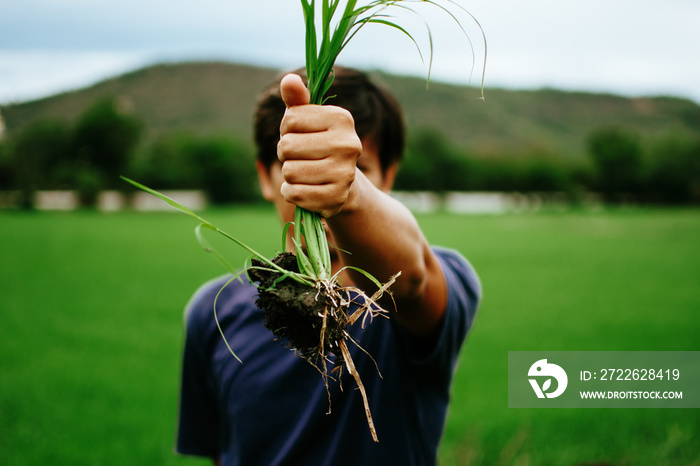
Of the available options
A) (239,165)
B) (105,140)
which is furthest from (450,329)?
(105,140)

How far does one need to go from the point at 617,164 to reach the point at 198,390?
10087cm

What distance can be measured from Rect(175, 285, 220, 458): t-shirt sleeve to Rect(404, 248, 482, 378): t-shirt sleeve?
3.02 feet

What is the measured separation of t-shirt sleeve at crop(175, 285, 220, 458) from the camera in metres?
2.21

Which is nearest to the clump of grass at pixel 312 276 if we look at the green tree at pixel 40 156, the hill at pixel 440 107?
the green tree at pixel 40 156

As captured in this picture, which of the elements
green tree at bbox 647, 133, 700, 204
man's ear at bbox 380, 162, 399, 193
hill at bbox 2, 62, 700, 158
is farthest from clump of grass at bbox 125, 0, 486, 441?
hill at bbox 2, 62, 700, 158

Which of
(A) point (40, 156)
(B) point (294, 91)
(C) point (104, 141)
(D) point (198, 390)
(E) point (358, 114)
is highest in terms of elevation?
(B) point (294, 91)

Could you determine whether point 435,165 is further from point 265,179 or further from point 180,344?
point 265,179

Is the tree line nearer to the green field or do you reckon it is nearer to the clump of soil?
the green field

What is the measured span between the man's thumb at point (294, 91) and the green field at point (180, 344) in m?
4.40

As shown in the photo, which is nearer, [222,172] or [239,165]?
[222,172]

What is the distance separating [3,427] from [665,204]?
298ft

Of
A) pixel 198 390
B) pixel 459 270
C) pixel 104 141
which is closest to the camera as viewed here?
pixel 459 270

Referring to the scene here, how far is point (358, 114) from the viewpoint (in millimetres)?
2092

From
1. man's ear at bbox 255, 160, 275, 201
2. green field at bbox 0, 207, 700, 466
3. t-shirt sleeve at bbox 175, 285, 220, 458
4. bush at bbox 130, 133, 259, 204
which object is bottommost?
bush at bbox 130, 133, 259, 204
